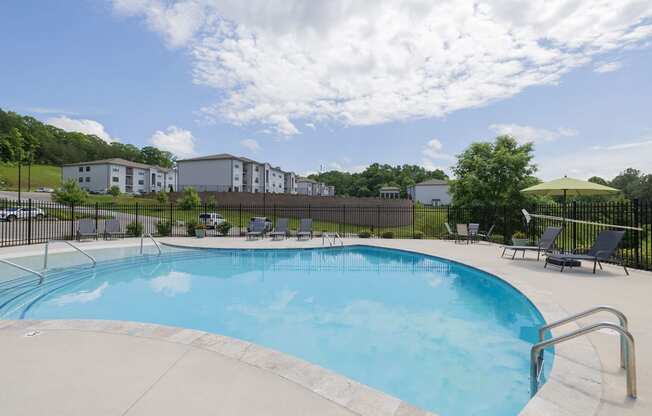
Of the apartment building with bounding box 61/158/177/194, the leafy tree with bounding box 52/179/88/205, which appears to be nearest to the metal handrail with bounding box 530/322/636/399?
the leafy tree with bounding box 52/179/88/205

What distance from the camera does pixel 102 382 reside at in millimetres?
2750

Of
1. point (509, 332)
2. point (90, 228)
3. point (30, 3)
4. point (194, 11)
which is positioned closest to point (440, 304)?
point (509, 332)

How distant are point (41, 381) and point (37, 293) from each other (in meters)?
5.46

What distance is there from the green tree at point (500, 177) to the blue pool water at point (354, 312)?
35.1 feet

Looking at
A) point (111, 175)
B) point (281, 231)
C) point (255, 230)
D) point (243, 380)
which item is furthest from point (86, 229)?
point (111, 175)

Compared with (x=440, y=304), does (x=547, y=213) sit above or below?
above

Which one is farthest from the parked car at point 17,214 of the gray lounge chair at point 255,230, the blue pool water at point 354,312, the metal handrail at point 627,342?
the metal handrail at point 627,342

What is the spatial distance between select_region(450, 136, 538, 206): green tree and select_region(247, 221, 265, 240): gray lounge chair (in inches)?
488

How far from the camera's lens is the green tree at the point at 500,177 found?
1870cm

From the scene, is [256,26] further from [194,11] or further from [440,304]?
[440,304]

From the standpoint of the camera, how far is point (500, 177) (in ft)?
62.5

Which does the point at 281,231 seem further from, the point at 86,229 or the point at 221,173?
the point at 221,173

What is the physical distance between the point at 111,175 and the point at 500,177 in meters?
69.9

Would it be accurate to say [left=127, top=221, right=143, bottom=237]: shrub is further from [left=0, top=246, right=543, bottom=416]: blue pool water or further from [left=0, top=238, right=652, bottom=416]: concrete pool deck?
[left=0, top=238, right=652, bottom=416]: concrete pool deck
